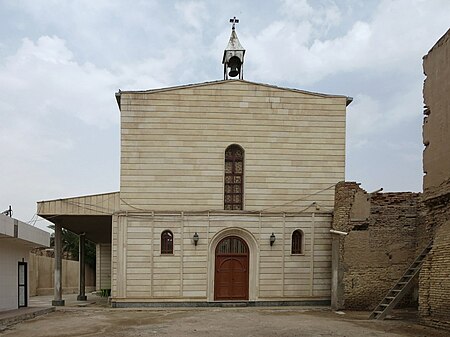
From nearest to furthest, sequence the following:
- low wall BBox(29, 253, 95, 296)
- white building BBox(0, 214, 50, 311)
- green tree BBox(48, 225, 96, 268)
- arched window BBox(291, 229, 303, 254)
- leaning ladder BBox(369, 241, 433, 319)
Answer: leaning ladder BBox(369, 241, 433, 319) → white building BBox(0, 214, 50, 311) → arched window BBox(291, 229, 303, 254) → low wall BBox(29, 253, 95, 296) → green tree BBox(48, 225, 96, 268)

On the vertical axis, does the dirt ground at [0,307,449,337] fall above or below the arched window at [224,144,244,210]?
below

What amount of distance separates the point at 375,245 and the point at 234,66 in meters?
10.7

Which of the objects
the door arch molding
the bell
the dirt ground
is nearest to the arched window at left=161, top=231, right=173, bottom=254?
the door arch molding

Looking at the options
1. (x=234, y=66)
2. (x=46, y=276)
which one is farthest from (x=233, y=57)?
(x=46, y=276)

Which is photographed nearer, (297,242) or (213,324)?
(213,324)

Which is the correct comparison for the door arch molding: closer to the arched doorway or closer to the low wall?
the arched doorway

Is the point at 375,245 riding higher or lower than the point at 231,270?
higher

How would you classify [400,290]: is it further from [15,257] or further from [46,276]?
[46,276]

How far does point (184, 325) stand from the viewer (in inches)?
565

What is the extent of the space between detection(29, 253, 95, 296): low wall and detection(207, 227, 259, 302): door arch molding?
1405cm

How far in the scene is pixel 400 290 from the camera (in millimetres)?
15219

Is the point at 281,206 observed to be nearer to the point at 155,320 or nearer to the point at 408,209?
the point at 408,209

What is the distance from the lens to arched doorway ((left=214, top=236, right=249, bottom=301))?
65.7 feet

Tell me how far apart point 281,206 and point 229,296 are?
3.99 m
